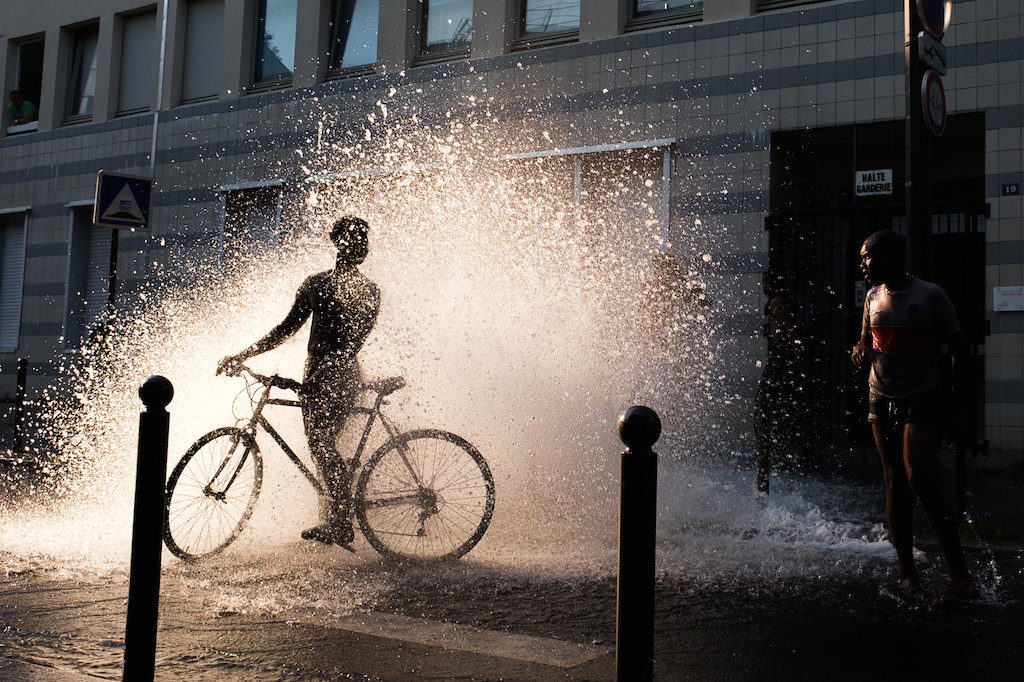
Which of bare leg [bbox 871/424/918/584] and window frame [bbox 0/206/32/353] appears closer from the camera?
bare leg [bbox 871/424/918/584]

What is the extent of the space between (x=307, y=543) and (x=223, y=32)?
14372 millimetres

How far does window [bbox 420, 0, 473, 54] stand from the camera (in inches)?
593

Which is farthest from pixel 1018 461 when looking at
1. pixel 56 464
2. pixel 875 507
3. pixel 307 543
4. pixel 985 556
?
pixel 56 464

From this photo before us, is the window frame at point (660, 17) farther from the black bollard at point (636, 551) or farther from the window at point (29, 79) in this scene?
the window at point (29, 79)

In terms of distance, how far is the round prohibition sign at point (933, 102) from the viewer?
22.5 ft

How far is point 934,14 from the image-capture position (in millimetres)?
7199

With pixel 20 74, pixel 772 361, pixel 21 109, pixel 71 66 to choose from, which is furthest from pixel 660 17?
pixel 20 74

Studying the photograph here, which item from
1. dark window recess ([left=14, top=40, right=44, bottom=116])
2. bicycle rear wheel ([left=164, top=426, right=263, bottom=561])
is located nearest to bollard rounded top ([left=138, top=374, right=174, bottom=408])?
bicycle rear wheel ([left=164, top=426, right=263, bottom=561])

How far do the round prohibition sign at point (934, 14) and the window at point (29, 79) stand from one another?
1929 cm

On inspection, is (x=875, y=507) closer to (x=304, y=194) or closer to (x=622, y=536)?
(x=622, y=536)

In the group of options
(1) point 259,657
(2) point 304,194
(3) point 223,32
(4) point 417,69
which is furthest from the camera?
(3) point 223,32

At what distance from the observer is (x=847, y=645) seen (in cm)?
412

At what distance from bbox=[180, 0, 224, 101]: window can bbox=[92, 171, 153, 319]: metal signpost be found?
6.54m

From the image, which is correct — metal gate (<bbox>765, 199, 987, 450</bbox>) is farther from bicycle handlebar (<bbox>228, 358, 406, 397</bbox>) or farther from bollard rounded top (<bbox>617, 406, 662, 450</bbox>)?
bollard rounded top (<bbox>617, 406, 662, 450</bbox>)
